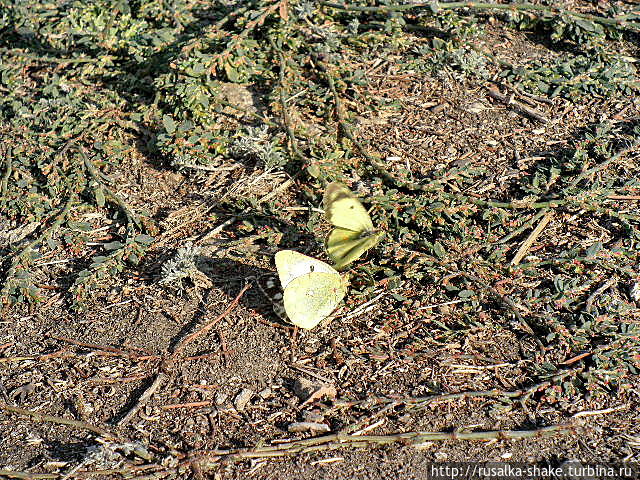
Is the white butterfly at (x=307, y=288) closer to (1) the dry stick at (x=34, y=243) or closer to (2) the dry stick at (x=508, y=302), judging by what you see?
(2) the dry stick at (x=508, y=302)

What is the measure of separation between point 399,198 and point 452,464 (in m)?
1.75

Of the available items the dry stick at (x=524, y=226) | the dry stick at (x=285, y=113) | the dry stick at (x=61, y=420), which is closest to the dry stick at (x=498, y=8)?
the dry stick at (x=285, y=113)

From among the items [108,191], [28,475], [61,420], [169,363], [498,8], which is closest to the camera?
[28,475]

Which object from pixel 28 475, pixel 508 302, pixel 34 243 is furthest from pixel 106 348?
pixel 508 302

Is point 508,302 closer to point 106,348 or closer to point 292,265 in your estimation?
point 292,265

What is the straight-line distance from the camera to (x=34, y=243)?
170 inches

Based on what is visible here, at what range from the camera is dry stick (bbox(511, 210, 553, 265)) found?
3.94 meters

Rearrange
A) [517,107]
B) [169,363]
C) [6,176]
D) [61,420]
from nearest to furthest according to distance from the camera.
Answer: [61,420] → [169,363] → [6,176] → [517,107]

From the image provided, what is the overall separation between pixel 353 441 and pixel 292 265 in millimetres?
1003

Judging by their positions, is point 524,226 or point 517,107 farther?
point 517,107

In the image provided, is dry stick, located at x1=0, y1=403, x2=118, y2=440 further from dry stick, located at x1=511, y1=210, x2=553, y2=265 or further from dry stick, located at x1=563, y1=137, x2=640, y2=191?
dry stick, located at x1=563, y1=137, x2=640, y2=191

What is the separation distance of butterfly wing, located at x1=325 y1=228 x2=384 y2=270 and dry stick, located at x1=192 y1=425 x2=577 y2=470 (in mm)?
1014

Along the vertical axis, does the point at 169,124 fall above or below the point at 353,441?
above

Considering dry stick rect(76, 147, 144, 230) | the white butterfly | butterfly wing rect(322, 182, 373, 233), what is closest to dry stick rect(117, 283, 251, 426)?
the white butterfly
